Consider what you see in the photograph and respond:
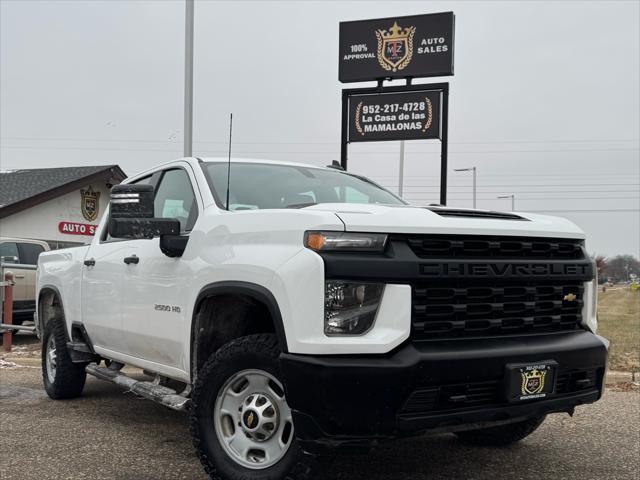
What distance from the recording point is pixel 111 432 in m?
5.12

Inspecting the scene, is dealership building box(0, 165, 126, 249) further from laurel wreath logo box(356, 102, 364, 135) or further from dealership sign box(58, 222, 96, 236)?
laurel wreath logo box(356, 102, 364, 135)

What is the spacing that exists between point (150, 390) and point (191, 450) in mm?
508

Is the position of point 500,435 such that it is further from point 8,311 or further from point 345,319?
point 8,311

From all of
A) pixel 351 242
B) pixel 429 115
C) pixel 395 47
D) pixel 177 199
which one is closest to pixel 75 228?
pixel 395 47

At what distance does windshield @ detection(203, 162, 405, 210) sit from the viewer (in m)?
4.27

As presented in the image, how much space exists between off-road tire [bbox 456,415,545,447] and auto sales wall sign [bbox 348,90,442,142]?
32.0ft

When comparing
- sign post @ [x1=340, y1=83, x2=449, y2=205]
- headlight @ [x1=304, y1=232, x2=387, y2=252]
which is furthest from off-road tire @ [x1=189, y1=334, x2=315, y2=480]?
sign post @ [x1=340, y1=83, x2=449, y2=205]

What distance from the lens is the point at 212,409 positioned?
11.8ft

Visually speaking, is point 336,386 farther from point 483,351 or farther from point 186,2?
point 186,2

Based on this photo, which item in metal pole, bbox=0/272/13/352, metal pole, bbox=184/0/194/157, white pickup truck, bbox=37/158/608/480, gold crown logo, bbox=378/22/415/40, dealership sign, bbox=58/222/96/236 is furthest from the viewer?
dealership sign, bbox=58/222/96/236

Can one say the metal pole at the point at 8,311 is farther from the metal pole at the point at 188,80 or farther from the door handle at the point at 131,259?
the door handle at the point at 131,259

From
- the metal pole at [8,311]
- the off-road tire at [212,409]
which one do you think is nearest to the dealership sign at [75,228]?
the metal pole at [8,311]

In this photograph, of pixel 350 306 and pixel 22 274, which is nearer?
pixel 350 306

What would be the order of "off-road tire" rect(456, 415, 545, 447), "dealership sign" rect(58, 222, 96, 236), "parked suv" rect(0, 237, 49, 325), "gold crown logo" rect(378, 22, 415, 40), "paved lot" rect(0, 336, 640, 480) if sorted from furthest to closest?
"dealership sign" rect(58, 222, 96, 236) < "gold crown logo" rect(378, 22, 415, 40) < "parked suv" rect(0, 237, 49, 325) < "off-road tire" rect(456, 415, 545, 447) < "paved lot" rect(0, 336, 640, 480)
